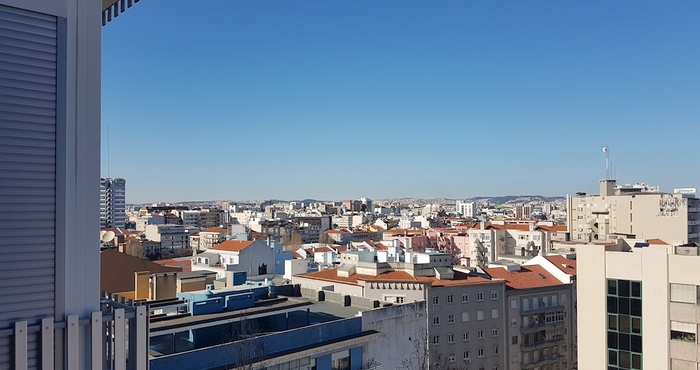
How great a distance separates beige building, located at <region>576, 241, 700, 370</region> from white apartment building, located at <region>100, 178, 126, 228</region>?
174 metres

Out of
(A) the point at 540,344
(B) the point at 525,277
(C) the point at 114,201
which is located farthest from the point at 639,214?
(C) the point at 114,201

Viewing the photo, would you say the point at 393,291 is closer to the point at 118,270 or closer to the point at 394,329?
the point at 394,329

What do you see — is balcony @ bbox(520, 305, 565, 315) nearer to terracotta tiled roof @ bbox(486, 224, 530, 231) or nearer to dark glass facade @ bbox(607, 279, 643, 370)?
dark glass facade @ bbox(607, 279, 643, 370)

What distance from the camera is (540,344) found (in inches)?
1437

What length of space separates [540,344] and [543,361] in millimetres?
1160

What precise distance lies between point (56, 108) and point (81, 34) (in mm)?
879

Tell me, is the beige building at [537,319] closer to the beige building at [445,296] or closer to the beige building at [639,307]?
the beige building at [445,296]

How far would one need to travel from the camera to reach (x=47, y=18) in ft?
19.4

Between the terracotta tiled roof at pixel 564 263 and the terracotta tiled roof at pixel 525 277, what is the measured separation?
3.38ft

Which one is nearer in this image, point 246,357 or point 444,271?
point 246,357

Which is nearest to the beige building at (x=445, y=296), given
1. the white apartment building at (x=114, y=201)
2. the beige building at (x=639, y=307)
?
the beige building at (x=639, y=307)

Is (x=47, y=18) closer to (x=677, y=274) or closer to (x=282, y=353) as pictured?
(x=282, y=353)

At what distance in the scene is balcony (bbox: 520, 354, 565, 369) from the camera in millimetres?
35781

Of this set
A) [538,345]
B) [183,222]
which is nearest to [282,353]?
[538,345]
